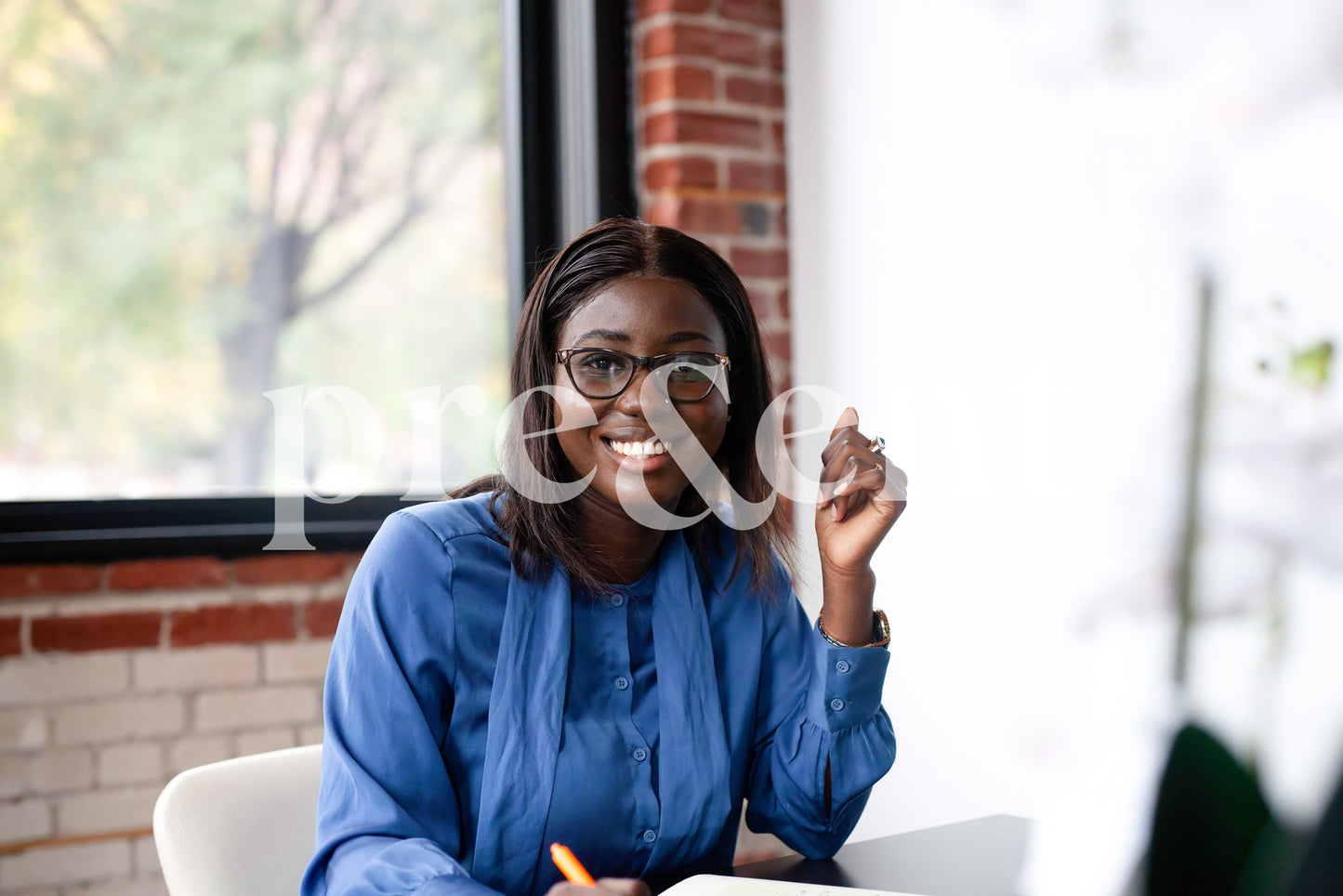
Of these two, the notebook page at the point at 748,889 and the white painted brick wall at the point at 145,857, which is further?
the white painted brick wall at the point at 145,857

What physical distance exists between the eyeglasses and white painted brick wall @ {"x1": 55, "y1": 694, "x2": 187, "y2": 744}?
3.99 ft

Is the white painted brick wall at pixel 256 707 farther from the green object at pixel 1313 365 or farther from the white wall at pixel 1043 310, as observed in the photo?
the green object at pixel 1313 365

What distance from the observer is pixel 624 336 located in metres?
1.21

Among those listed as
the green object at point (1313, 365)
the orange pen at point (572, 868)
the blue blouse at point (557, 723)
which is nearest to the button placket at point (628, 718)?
the blue blouse at point (557, 723)

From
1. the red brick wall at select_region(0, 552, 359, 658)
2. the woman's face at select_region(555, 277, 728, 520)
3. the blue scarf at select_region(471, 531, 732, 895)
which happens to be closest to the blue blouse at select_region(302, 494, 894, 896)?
the blue scarf at select_region(471, 531, 732, 895)

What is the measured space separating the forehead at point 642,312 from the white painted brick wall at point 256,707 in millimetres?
1185

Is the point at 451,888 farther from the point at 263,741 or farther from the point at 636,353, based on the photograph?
the point at 263,741

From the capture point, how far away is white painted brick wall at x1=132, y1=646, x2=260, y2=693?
78.2 inches

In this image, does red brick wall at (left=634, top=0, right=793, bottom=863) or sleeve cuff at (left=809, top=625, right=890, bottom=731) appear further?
red brick wall at (left=634, top=0, right=793, bottom=863)

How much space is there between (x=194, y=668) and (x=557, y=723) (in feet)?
3.91

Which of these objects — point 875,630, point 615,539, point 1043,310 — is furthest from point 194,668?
point 1043,310

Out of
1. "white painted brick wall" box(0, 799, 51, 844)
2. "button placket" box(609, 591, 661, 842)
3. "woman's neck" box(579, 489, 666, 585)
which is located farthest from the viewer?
"white painted brick wall" box(0, 799, 51, 844)

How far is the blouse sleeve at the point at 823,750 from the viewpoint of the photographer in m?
1.23

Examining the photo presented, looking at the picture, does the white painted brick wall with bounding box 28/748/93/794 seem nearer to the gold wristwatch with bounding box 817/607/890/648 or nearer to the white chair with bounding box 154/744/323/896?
the white chair with bounding box 154/744/323/896
